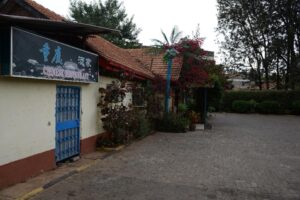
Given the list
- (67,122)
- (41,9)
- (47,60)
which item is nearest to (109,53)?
(41,9)

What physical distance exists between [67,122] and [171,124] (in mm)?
8436

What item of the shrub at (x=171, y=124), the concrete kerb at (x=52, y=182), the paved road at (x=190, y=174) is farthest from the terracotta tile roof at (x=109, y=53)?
the concrete kerb at (x=52, y=182)

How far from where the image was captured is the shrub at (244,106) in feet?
112

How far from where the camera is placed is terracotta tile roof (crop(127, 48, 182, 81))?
18.4m

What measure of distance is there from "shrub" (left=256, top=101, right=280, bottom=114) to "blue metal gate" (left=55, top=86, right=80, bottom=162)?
89.4 ft

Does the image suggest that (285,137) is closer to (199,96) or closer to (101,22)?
(199,96)

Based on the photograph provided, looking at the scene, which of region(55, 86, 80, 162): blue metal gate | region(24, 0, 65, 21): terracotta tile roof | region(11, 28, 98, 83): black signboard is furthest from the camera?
region(24, 0, 65, 21): terracotta tile roof

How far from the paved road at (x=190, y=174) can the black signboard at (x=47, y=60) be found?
217 centimetres

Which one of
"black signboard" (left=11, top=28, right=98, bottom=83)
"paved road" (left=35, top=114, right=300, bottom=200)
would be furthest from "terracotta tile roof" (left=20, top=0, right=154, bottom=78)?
"paved road" (left=35, top=114, right=300, bottom=200)

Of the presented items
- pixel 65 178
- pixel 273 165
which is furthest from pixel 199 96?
pixel 65 178

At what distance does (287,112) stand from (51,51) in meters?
29.8

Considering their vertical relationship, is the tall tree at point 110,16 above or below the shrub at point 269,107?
above

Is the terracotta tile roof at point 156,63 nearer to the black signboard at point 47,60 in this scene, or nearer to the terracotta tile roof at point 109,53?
the terracotta tile roof at point 109,53

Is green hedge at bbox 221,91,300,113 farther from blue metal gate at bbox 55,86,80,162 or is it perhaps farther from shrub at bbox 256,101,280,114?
blue metal gate at bbox 55,86,80,162
